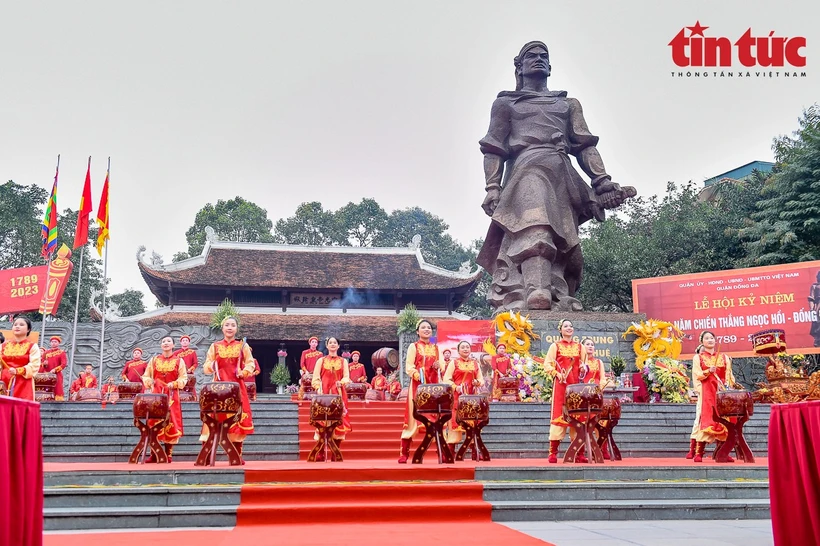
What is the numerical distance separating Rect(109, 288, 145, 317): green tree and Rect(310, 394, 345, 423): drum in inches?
1378

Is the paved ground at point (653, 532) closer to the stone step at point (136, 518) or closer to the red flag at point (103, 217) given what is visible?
the stone step at point (136, 518)

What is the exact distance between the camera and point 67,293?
28.2 m

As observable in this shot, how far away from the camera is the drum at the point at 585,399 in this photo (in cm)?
709

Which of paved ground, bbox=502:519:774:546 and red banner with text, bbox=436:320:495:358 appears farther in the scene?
red banner with text, bbox=436:320:495:358

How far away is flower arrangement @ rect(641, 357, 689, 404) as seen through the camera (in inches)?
425

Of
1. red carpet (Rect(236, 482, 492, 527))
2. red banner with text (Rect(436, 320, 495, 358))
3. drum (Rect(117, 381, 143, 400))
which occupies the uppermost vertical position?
red banner with text (Rect(436, 320, 495, 358))

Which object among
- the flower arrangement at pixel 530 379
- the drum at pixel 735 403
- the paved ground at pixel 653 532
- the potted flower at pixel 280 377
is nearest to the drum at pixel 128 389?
the flower arrangement at pixel 530 379

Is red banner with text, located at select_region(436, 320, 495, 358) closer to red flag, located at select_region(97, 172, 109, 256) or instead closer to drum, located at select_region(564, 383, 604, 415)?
drum, located at select_region(564, 383, 604, 415)

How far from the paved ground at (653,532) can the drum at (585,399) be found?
1976 mm

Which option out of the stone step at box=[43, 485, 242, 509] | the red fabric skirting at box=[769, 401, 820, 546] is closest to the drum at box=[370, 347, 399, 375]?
the stone step at box=[43, 485, 242, 509]

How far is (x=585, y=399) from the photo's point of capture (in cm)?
708

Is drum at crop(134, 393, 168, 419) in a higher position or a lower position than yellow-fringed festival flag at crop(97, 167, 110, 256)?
lower

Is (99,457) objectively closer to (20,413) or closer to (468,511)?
(468,511)

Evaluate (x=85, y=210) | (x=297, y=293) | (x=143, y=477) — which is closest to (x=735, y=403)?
(x=143, y=477)
